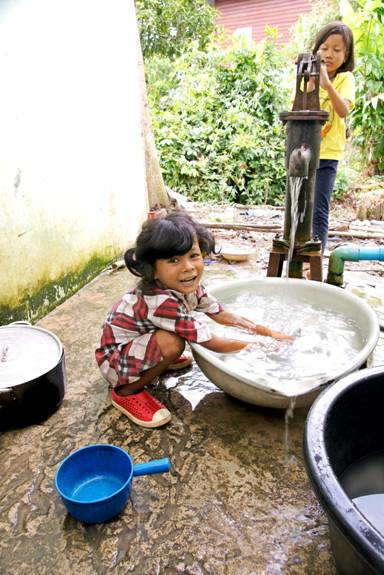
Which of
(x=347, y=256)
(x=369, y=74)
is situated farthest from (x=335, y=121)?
(x=369, y=74)

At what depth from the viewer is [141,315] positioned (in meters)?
1.75

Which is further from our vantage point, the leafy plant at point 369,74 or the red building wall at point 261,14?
the red building wall at point 261,14

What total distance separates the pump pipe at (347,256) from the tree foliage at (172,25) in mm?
8719

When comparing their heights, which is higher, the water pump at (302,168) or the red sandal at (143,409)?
the water pump at (302,168)

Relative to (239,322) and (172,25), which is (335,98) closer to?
(239,322)

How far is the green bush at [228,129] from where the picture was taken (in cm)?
704

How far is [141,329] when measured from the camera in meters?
1.79

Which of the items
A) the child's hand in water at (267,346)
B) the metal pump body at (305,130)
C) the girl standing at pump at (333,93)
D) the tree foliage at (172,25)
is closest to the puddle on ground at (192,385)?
the child's hand in water at (267,346)

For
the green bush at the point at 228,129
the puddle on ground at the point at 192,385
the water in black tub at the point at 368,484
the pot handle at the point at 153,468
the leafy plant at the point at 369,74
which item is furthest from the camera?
the green bush at the point at 228,129

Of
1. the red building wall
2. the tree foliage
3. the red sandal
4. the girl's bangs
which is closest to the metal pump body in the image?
the girl's bangs

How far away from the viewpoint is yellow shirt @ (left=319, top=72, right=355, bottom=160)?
295cm

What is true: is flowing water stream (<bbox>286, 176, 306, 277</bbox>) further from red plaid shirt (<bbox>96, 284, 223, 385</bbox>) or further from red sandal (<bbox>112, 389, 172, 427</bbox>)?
red sandal (<bbox>112, 389, 172, 427</bbox>)

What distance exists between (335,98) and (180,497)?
2.70 m

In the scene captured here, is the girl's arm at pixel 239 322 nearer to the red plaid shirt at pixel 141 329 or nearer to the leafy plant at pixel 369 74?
the red plaid shirt at pixel 141 329
